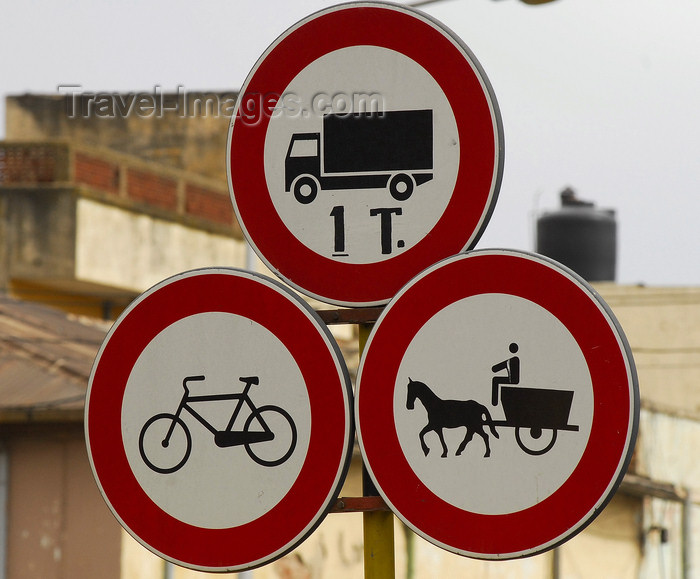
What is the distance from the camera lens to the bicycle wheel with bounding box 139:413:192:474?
2.67 metres

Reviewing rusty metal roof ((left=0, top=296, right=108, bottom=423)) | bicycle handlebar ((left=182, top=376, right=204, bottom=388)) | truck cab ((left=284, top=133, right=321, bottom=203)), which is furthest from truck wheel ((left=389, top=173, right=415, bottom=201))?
rusty metal roof ((left=0, top=296, right=108, bottom=423))

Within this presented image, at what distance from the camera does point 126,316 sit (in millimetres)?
2748

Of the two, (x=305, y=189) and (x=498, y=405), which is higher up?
(x=305, y=189)

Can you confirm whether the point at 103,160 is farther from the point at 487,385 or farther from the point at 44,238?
the point at 487,385

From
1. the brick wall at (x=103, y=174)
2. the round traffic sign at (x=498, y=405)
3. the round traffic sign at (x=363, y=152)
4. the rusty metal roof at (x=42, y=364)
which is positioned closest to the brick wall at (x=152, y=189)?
the brick wall at (x=103, y=174)

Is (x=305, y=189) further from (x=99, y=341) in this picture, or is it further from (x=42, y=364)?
(x=99, y=341)

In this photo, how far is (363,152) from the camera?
2.77 metres

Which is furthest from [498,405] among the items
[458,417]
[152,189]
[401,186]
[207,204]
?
[207,204]

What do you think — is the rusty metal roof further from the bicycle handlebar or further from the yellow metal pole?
the yellow metal pole

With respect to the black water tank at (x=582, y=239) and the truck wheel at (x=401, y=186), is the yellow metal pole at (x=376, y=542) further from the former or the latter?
the black water tank at (x=582, y=239)

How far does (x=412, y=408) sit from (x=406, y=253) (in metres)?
0.35

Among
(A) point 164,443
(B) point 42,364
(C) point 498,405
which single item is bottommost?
(B) point 42,364

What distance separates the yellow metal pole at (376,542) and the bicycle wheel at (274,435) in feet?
0.52

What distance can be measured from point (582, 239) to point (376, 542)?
29.2m
